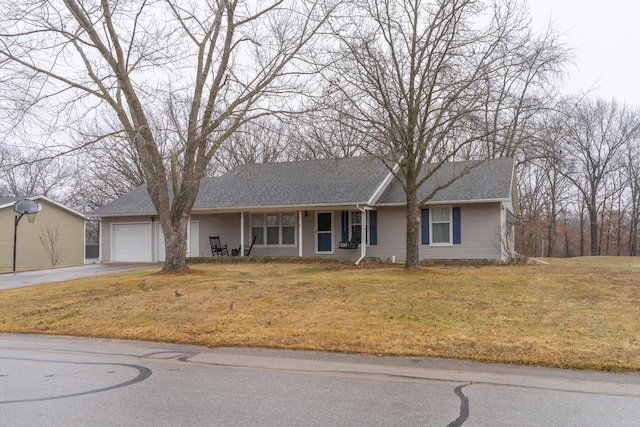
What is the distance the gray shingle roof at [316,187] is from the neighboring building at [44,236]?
667cm

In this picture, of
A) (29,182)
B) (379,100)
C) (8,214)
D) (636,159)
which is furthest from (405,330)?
(29,182)

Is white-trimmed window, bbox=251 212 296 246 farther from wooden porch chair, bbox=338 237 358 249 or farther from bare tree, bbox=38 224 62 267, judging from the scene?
bare tree, bbox=38 224 62 267

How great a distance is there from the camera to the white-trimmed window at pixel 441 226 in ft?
65.8

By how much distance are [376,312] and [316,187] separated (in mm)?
12498

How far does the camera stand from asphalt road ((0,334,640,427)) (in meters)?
4.84

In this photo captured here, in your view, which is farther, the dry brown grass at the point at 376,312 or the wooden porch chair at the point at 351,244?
the wooden porch chair at the point at 351,244

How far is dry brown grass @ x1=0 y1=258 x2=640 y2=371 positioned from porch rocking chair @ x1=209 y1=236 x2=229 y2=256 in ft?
24.5

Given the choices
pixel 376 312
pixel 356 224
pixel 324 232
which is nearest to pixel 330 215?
pixel 324 232

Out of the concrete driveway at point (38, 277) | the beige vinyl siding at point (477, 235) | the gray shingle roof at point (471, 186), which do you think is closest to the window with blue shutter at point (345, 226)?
the gray shingle roof at point (471, 186)

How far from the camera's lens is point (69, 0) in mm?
14531

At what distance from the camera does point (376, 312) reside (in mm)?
10062

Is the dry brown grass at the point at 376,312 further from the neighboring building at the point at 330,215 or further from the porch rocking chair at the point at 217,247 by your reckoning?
the porch rocking chair at the point at 217,247

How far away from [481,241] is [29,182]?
4482 centimetres

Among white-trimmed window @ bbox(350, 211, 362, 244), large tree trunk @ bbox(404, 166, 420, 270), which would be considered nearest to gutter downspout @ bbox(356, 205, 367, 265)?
white-trimmed window @ bbox(350, 211, 362, 244)
